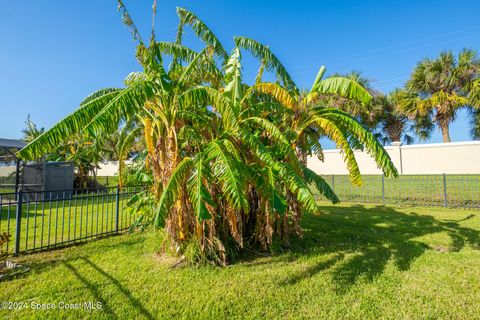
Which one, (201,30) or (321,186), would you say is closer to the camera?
(321,186)

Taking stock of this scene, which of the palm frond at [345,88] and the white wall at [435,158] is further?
the white wall at [435,158]

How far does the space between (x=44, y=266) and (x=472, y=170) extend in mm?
21426

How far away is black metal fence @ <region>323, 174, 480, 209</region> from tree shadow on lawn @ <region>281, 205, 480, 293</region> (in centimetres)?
248

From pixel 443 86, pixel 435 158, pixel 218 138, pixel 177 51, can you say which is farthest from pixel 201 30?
pixel 435 158

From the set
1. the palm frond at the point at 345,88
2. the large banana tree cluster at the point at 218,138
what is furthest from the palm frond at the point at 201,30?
the palm frond at the point at 345,88

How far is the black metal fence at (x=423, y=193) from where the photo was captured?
1099cm

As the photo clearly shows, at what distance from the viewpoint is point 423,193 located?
510 inches

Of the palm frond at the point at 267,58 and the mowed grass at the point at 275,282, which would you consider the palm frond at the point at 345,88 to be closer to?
the palm frond at the point at 267,58

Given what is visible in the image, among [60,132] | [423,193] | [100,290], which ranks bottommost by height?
[100,290]

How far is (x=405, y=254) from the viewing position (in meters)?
5.42

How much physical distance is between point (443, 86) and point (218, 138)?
16912 millimetres

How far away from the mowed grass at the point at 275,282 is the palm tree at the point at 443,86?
39.2ft

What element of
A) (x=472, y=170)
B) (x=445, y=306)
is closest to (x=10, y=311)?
(x=445, y=306)

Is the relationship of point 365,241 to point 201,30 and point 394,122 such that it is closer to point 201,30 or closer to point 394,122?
point 201,30
